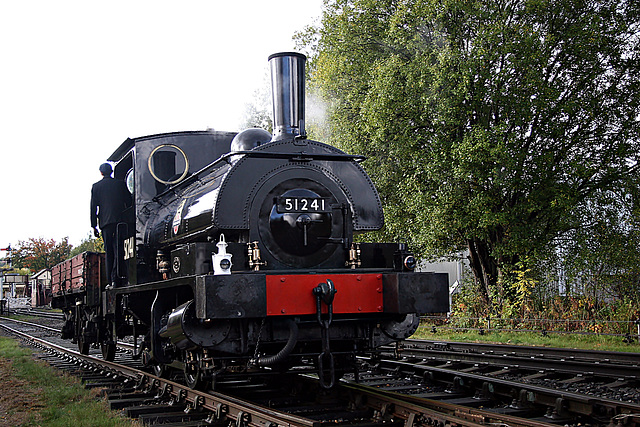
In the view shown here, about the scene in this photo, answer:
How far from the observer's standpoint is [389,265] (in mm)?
6535

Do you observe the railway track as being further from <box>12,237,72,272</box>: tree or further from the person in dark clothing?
<box>12,237,72,272</box>: tree

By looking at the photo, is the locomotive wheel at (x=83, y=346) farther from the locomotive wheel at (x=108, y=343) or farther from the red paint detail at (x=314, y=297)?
A: the red paint detail at (x=314, y=297)

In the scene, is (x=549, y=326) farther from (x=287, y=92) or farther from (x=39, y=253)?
(x=39, y=253)

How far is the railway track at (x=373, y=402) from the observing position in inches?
195

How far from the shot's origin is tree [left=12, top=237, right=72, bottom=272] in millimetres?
63866

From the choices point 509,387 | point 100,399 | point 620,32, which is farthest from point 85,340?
point 620,32

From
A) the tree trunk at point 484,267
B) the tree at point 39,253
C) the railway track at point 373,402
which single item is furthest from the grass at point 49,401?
the tree at point 39,253

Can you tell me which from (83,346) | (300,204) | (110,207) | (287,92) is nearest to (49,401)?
(110,207)

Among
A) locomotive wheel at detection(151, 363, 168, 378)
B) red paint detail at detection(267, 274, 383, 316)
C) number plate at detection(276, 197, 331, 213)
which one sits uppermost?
number plate at detection(276, 197, 331, 213)

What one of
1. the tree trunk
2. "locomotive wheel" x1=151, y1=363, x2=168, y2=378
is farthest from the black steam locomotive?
the tree trunk

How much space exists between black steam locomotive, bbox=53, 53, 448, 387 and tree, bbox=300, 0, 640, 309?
819cm

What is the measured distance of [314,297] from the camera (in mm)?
5637

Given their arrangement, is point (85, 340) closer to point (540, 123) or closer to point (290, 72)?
point (290, 72)

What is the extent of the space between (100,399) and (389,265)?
3.37 meters
